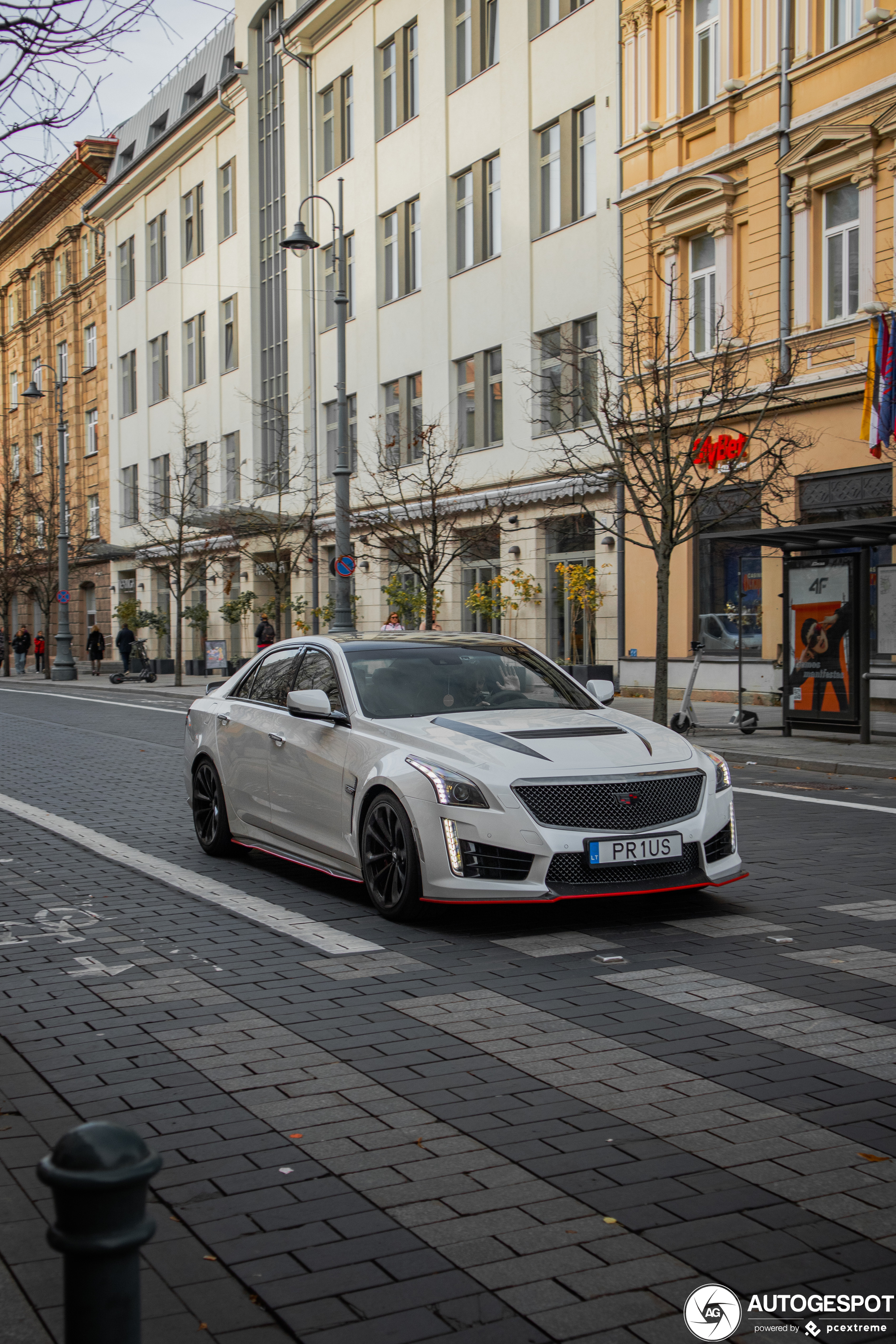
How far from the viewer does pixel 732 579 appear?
82.6 feet

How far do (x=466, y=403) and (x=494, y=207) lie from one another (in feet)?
14.8

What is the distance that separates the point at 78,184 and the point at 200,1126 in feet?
19.0

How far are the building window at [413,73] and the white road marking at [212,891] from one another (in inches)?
1108

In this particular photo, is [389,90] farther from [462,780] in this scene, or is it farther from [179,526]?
[462,780]

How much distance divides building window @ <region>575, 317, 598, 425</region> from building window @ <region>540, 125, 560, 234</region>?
2.52 meters

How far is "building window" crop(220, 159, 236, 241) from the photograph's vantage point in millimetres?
45812

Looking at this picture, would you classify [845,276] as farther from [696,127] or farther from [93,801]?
[93,801]

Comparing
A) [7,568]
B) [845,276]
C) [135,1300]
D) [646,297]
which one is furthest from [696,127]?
[7,568]

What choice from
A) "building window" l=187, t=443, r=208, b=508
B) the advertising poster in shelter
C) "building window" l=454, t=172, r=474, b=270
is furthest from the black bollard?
"building window" l=187, t=443, r=208, b=508

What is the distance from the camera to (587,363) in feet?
92.2

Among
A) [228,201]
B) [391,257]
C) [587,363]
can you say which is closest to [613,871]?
[587,363]

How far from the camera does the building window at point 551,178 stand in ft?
96.9

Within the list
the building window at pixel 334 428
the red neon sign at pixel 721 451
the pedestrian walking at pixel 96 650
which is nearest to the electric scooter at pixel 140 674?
the pedestrian walking at pixel 96 650

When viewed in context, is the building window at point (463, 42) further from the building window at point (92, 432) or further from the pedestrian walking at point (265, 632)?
→ the building window at point (92, 432)
